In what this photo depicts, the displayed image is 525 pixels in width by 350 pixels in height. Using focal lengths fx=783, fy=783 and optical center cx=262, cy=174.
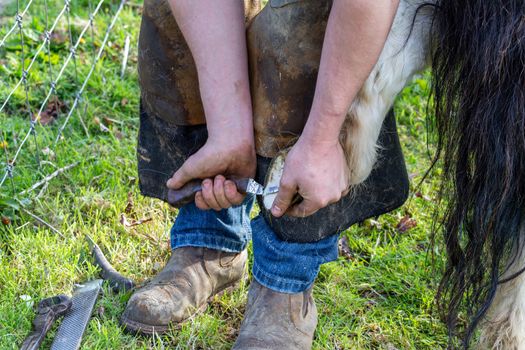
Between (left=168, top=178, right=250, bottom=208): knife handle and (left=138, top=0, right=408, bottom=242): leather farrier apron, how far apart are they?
57mm

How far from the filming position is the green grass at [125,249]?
80.2 inches

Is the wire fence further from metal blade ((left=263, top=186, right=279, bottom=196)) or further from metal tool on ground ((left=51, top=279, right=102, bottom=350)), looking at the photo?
metal blade ((left=263, top=186, right=279, bottom=196))

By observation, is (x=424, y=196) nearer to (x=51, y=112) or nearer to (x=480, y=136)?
(x=480, y=136)

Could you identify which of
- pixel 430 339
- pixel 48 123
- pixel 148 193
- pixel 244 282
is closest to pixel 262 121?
pixel 148 193

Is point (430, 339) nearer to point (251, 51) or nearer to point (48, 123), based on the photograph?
point (251, 51)

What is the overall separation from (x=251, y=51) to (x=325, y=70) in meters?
0.26

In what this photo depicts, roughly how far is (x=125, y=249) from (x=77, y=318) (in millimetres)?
364

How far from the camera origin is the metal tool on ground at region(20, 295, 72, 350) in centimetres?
191

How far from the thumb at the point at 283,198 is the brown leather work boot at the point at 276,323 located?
33 centimetres

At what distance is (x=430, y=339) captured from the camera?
2.05 m

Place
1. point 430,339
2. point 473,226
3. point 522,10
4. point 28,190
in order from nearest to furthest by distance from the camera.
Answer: point 522,10 < point 473,226 < point 430,339 < point 28,190

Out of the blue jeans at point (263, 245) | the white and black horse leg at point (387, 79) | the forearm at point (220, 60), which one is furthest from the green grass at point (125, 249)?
the forearm at point (220, 60)

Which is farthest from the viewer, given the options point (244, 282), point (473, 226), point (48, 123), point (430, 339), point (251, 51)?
point (48, 123)

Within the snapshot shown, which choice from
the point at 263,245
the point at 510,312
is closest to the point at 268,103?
the point at 263,245
